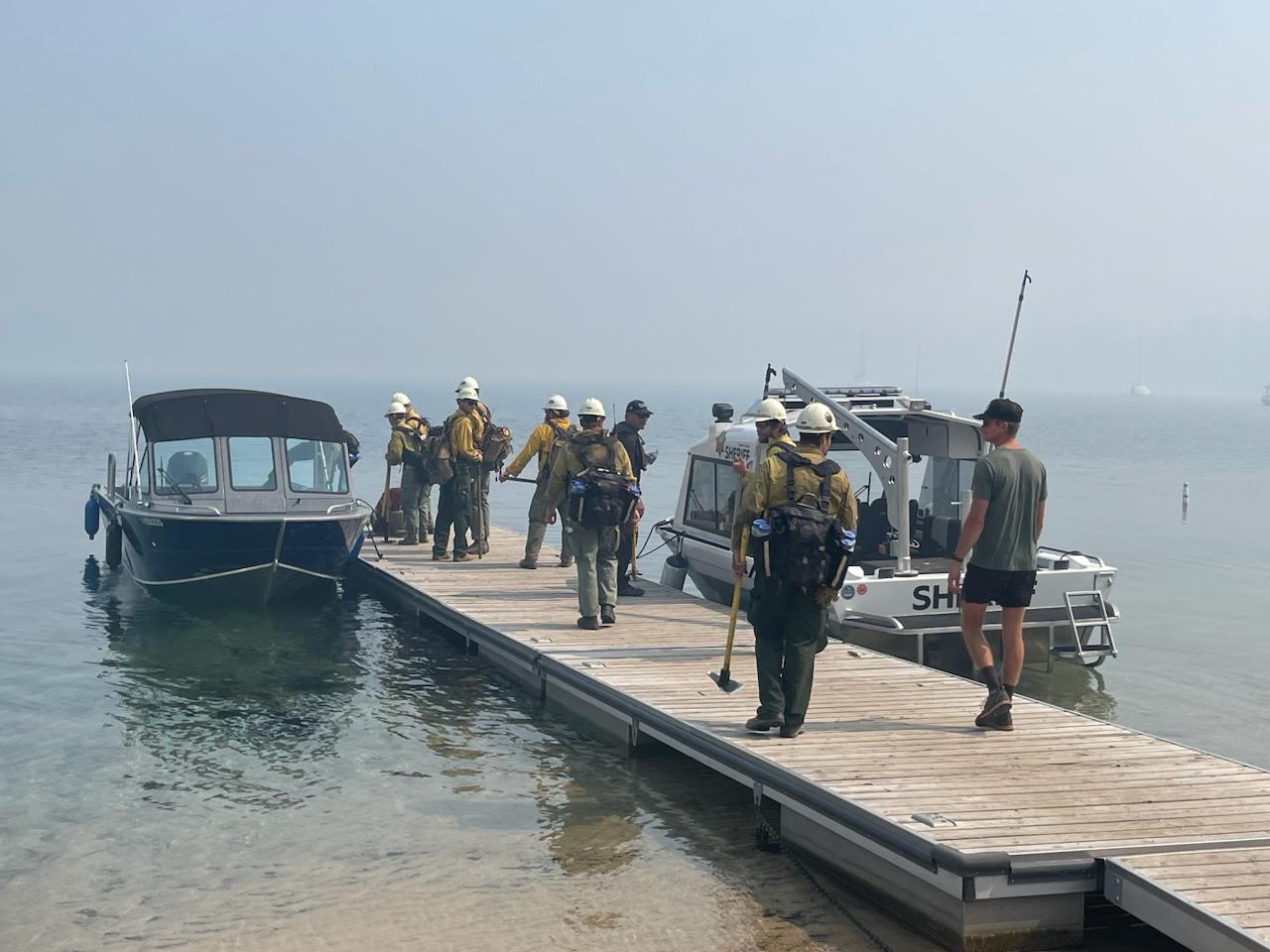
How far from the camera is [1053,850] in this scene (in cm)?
677

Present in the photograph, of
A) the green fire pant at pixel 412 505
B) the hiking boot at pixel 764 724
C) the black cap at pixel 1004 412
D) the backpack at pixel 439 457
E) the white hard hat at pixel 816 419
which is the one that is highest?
the black cap at pixel 1004 412

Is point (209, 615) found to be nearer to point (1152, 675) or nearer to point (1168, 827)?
point (1152, 675)

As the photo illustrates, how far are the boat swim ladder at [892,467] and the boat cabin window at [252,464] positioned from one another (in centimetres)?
756

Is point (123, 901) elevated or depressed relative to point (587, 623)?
depressed

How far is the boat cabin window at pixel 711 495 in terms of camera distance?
15.2 meters

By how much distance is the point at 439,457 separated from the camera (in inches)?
666

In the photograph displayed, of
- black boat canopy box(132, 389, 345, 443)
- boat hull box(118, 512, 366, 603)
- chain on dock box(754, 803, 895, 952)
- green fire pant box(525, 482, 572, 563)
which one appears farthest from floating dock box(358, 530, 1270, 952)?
black boat canopy box(132, 389, 345, 443)

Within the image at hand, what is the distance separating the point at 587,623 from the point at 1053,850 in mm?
6929

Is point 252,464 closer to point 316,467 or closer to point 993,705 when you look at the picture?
point 316,467

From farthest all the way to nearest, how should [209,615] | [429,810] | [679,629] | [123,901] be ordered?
[209,615] < [679,629] < [429,810] < [123,901]

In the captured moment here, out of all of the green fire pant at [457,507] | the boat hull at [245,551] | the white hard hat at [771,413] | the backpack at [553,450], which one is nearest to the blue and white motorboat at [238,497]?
the boat hull at [245,551]

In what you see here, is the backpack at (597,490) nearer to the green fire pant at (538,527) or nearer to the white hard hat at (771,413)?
the white hard hat at (771,413)

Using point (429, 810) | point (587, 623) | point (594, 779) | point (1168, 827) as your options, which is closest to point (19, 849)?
point (429, 810)

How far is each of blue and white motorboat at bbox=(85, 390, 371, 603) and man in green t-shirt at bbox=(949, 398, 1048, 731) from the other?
9.64 meters
